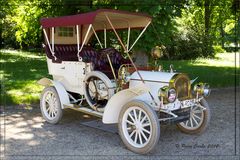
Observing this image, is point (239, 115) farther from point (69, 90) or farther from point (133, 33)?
point (69, 90)

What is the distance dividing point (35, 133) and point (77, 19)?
85.1 inches

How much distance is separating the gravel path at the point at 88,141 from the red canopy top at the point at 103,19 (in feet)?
6.41

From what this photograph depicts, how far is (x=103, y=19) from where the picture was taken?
24.0 ft

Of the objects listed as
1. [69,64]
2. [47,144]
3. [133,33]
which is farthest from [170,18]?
[47,144]

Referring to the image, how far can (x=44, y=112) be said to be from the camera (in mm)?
7547

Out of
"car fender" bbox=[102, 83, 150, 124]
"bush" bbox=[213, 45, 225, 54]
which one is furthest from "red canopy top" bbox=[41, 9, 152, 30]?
"bush" bbox=[213, 45, 225, 54]

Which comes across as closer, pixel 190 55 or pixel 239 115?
pixel 239 115

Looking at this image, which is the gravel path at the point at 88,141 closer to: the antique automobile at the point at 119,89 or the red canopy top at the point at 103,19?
the antique automobile at the point at 119,89

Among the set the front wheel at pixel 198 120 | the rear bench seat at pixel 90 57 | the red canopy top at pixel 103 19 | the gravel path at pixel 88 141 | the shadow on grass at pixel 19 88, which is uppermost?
the red canopy top at pixel 103 19

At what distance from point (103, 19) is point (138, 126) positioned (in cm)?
254

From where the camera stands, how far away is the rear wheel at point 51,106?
284 inches

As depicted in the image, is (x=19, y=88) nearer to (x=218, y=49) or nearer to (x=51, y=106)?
(x=51, y=106)

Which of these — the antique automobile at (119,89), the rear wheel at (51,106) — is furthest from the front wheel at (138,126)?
the rear wheel at (51,106)

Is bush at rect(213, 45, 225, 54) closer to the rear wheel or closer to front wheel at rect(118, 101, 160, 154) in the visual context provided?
the rear wheel
